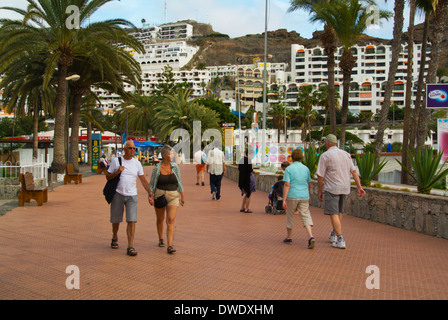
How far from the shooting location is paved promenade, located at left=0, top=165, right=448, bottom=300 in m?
4.94

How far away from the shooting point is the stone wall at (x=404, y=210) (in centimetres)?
814

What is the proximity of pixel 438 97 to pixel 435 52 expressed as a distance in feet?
19.9

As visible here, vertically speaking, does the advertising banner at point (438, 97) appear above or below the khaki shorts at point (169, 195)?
above

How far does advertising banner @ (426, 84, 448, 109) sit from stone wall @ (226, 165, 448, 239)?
3381mm

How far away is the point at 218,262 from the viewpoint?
629cm

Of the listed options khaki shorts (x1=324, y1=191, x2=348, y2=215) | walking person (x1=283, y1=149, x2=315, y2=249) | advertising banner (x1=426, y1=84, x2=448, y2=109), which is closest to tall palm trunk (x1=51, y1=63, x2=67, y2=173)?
advertising banner (x1=426, y1=84, x2=448, y2=109)

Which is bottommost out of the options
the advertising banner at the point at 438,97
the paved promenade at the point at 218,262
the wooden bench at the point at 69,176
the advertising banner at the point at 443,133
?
the wooden bench at the point at 69,176

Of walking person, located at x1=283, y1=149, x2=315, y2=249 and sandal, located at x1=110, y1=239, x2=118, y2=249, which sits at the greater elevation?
walking person, located at x1=283, y1=149, x2=315, y2=249

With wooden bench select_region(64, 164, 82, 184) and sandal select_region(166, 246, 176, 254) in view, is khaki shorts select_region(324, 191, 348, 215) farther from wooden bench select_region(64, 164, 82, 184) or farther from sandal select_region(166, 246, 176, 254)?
wooden bench select_region(64, 164, 82, 184)

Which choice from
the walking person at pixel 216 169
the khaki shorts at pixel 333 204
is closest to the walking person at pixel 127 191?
the khaki shorts at pixel 333 204

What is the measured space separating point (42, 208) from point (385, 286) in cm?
933

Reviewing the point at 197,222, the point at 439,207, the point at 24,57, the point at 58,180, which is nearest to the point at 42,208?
the point at 197,222

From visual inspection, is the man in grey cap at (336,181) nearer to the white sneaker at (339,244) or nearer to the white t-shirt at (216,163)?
the white sneaker at (339,244)

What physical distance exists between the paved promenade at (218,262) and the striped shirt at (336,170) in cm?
94
